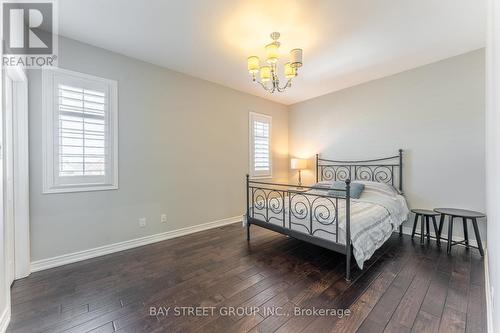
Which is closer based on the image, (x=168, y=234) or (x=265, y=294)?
(x=265, y=294)

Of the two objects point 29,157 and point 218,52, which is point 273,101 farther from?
point 29,157

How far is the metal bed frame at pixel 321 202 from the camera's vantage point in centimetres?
232

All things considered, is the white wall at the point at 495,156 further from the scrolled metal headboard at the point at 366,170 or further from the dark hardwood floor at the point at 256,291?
the scrolled metal headboard at the point at 366,170

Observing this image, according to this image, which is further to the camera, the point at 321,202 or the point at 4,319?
the point at 321,202

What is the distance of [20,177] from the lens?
227cm

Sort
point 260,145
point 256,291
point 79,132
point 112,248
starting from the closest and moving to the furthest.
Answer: point 256,291 < point 79,132 < point 112,248 < point 260,145

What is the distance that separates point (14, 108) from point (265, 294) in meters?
3.19

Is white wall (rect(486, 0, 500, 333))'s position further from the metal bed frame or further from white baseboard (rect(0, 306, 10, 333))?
white baseboard (rect(0, 306, 10, 333))

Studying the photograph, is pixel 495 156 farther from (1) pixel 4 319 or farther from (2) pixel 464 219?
(1) pixel 4 319

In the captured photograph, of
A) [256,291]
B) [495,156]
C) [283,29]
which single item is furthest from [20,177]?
[495,156]

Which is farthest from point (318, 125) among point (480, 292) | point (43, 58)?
point (43, 58)

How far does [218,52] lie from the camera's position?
9.64 ft

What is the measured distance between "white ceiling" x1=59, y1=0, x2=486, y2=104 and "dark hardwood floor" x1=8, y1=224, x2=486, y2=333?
2748 mm

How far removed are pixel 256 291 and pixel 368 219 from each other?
1.55 metres
